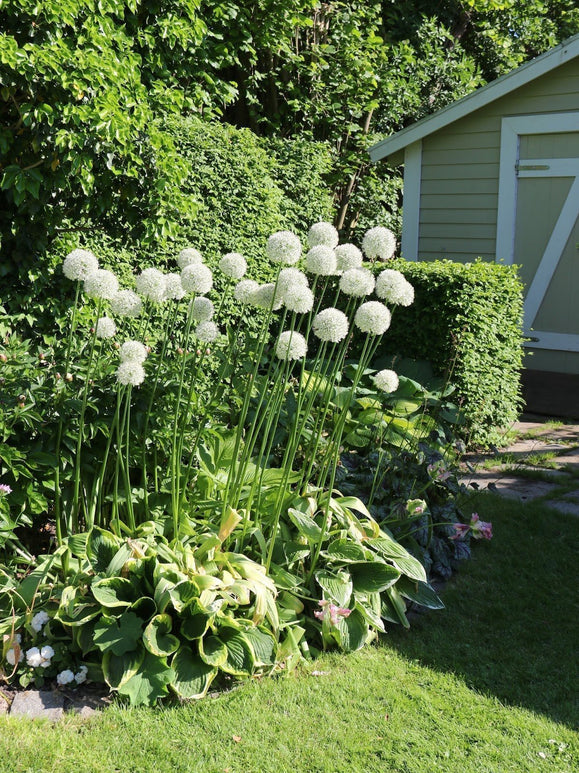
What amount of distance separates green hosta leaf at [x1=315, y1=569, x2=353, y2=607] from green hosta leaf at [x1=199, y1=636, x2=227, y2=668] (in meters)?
0.54

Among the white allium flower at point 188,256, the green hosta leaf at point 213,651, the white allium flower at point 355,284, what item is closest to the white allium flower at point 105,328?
the white allium flower at point 188,256

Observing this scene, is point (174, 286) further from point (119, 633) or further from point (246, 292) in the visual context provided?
point (119, 633)

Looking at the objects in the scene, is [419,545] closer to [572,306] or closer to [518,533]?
[518,533]

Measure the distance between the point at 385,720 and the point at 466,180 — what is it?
6968 millimetres

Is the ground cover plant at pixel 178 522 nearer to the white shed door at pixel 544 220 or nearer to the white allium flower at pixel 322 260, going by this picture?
the white allium flower at pixel 322 260

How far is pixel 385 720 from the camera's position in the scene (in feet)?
9.20

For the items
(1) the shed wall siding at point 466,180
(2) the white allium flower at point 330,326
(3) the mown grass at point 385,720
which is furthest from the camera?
(1) the shed wall siding at point 466,180

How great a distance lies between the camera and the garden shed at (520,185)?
802 centimetres

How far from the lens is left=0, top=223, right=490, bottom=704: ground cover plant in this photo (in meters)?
2.93

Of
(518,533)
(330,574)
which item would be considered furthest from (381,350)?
(330,574)

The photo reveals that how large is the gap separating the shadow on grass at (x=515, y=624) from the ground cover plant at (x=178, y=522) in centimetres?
20

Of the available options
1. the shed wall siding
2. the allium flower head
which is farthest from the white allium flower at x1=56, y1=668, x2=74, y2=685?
the shed wall siding

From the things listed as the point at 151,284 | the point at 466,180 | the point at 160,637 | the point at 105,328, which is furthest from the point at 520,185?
the point at 160,637

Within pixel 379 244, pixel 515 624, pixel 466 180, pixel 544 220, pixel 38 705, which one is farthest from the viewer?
pixel 466 180
